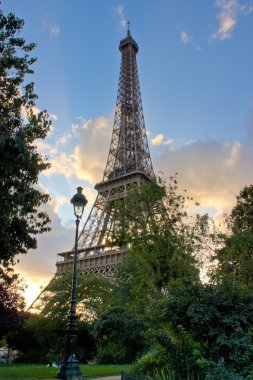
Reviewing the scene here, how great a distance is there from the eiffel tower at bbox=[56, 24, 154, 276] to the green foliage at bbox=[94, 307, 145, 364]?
80.9 feet

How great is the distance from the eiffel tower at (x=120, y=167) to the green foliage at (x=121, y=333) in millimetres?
24652

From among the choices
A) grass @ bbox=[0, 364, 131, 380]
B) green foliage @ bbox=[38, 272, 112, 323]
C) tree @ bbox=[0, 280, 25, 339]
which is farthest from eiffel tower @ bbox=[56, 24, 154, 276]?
grass @ bbox=[0, 364, 131, 380]

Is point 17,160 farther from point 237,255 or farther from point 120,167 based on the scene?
point 120,167

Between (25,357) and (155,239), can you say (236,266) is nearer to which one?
(155,239)

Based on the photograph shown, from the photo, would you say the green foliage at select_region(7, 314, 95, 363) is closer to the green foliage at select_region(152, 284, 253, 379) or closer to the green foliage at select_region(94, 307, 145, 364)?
the green foliage at select_region(94, 307, 145, 364)

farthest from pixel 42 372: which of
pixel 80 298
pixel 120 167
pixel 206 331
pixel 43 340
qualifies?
pixel 120 167

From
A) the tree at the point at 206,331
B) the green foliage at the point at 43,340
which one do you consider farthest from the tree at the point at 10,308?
the tree at the point at 206,331

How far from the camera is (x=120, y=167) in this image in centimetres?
7000

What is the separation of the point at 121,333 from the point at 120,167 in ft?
153

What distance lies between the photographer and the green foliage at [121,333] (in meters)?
24.8

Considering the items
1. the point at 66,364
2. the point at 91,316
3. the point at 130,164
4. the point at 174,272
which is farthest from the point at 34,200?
the point at 130,164

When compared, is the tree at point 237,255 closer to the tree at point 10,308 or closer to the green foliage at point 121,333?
the green foliage at point 121,333

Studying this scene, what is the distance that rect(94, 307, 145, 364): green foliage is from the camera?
2484cm

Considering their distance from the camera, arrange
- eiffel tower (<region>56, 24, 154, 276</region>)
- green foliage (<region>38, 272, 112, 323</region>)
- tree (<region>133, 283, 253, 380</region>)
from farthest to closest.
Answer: eiffel tower (<region>56, 24, 154, 276</region>) < green foliage (<region>38, 272, 112, 323</region>) < tree (<region>133, 283, 253, 380</region>)
